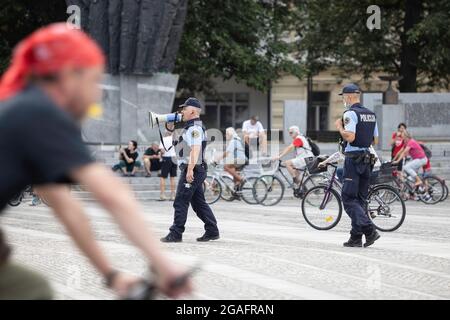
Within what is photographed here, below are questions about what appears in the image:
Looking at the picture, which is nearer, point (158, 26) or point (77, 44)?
point (77, 44)

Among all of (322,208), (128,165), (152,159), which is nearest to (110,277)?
(322,208)

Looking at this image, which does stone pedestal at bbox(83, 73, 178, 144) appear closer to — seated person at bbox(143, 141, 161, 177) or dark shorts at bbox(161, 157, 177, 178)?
seated person at bbox(143, 141, 161, 177)

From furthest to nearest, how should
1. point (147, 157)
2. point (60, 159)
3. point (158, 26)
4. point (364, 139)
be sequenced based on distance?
point (158, 26) → point (147, 157) → point (364, 139) → point (60, 159)

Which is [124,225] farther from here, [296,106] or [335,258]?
[296,106]

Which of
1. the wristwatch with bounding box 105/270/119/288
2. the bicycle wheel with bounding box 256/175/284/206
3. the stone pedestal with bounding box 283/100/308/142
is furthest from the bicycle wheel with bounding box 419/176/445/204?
the wristwatch with bounding box 105/270/119/288

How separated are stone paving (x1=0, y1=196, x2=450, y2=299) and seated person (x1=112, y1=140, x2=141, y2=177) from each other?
10079 mm

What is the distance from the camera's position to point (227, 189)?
2573cm

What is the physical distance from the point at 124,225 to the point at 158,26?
27.6 meters

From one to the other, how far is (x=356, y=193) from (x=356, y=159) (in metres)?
0.39

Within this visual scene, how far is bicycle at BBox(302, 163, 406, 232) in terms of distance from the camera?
15.5m

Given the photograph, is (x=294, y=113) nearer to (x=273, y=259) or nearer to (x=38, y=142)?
(x=273, y=259)

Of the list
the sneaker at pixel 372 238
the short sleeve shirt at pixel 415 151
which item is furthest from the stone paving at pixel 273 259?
the short sleeve shirt at pixel 415 151

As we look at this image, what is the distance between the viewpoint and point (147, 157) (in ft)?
94.6

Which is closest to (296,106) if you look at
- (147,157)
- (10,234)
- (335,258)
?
(147,157)
